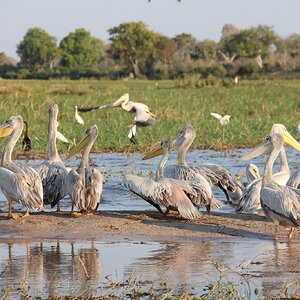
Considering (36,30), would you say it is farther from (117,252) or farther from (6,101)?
(117,252)

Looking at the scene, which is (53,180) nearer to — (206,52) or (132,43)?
(132,43)

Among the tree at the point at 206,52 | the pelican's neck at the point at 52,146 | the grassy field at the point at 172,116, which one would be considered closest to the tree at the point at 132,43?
the tree at the point at 206,52

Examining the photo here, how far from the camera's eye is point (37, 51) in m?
93.7

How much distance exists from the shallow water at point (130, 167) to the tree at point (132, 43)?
6546 cm

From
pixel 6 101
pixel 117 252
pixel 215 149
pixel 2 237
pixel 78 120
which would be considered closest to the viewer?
pixel 117 252

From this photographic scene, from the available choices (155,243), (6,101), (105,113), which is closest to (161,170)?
(155,243)

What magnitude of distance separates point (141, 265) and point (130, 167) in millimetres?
6695

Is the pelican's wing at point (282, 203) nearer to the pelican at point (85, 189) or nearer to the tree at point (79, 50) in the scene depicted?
the pelican at point (85, 189)

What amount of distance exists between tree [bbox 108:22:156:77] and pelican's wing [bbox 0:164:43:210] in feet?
235

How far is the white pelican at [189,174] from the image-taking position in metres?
8.87

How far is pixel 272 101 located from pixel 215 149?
11224 mm

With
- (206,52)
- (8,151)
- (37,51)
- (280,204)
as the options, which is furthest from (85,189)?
(37,51)

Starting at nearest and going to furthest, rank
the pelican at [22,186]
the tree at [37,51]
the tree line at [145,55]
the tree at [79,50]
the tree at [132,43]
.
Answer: the pelican at [22,186] < the tree line at [145,55] < the tree at [132,43] < the tree at [37,51] < the tree at [79,50]

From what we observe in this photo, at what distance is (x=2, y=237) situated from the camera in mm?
7938
